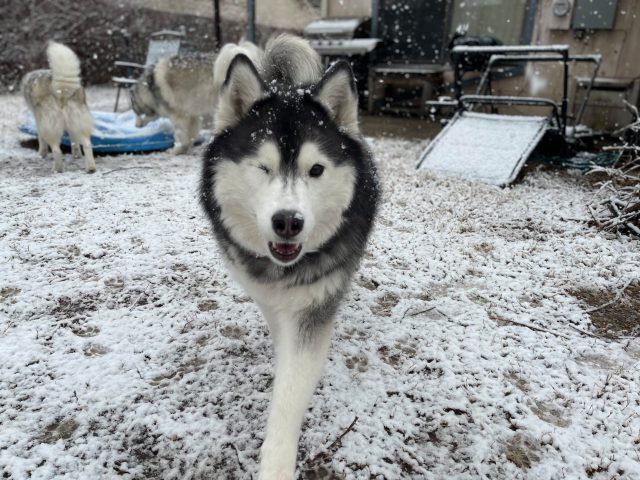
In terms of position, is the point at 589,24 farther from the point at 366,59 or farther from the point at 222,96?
the point at 222,96

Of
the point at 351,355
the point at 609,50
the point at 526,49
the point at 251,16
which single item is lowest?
the point at 351,355

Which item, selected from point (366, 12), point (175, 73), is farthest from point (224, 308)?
point (366, 12)

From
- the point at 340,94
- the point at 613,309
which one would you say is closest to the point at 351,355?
the point at 340,94

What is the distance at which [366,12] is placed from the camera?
11203 millimetres

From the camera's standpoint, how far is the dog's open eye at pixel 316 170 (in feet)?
5.86

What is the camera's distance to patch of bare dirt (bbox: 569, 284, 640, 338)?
8.62ft

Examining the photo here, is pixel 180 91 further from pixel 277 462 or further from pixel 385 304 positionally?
pixel 277 462

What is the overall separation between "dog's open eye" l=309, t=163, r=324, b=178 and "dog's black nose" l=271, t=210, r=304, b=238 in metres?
0.28

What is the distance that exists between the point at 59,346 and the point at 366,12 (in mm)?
11576

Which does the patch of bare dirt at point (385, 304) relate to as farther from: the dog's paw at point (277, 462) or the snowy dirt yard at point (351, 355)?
the dog's paw at point (277, 462)

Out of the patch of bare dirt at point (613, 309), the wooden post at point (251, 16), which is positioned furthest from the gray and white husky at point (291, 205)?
the wooden post at point (251, 16)

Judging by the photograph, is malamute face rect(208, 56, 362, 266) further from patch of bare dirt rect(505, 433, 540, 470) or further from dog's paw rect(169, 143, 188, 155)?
dog's paw rect(169, 143, 188, 155)

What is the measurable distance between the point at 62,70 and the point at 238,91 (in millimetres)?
4388

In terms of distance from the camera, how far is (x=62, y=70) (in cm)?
502
